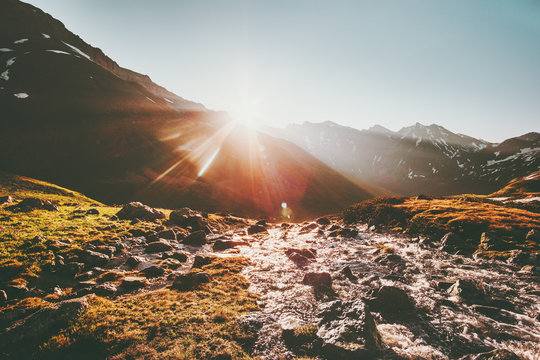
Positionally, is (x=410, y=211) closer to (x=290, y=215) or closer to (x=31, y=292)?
(x=31, y=292)

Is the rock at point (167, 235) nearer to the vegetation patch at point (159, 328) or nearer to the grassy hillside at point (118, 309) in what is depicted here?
the grassy hillside at point (118, 309)

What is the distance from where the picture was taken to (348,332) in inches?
409

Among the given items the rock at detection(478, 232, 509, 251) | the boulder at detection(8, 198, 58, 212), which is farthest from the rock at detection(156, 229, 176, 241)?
the rock at detection(478, 232, 509, 251)

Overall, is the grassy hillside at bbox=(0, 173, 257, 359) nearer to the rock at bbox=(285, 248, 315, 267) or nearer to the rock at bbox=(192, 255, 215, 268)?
the rock at bbox=(192, 255, 215, 268)

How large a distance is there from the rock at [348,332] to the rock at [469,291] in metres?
8.31

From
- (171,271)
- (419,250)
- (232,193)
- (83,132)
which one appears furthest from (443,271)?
(83,132)

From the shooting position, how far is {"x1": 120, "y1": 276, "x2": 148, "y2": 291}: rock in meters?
15.1

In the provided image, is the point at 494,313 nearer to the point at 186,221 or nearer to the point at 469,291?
the point at 469,291

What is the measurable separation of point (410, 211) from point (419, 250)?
19.0m

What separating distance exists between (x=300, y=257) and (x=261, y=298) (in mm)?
9923

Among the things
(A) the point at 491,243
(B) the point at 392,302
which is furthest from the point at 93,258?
(A) the point at 491,243

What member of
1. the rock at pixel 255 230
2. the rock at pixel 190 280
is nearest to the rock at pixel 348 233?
the rock at pixel 255 230

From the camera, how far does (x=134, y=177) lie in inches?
3888

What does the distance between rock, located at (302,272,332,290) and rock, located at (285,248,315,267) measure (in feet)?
15.7
